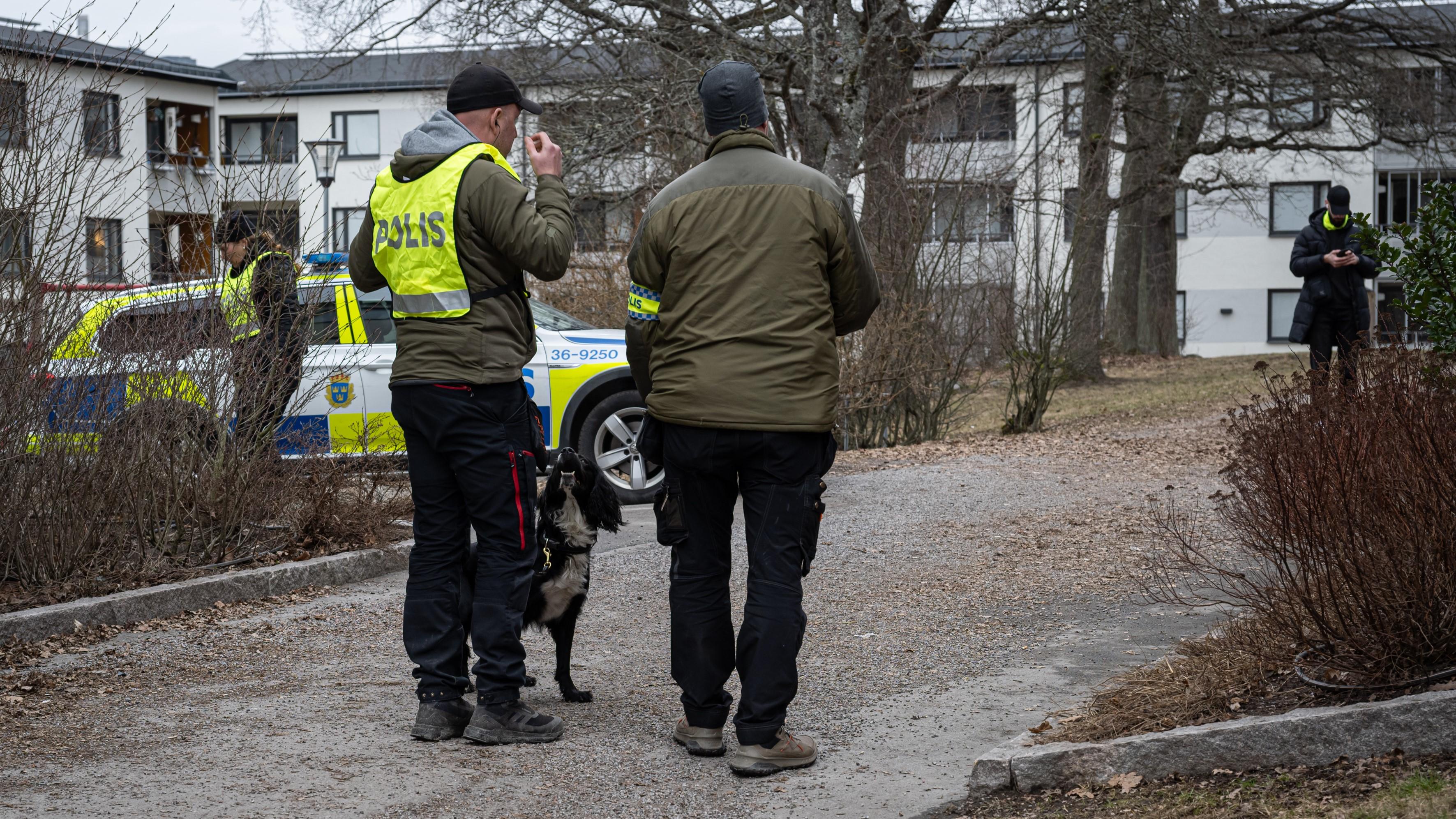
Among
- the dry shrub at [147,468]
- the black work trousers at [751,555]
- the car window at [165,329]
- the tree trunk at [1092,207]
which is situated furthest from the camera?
the tree trunk at [1092,207]

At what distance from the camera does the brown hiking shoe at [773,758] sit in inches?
166

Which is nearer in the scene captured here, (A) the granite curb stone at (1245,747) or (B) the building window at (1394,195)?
(A) the granite curb stone at (1245,747)

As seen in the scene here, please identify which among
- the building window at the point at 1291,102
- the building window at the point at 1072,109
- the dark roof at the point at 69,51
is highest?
the building window at the point at 1291,102

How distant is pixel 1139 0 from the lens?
48.2ft

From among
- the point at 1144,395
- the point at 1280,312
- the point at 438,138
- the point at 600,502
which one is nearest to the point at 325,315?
the point at 600,502

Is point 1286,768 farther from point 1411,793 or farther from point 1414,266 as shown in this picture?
point 1414,266

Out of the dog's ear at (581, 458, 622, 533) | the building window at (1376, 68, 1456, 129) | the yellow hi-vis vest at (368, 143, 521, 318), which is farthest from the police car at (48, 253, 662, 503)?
the building window at (1376, 68, 1456, 129)

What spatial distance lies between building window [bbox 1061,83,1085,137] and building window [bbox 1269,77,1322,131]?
8.48 feet

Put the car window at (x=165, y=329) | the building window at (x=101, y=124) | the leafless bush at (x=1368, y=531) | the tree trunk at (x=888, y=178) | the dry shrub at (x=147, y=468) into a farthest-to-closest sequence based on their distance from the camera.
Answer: the tree trunk at (x=888, y=178), the car window at (x=165, y=329), the building window at (x=101, y=124), the dry shrub at (x=147, y=468), the leafless bush at (x=1368, y=531)

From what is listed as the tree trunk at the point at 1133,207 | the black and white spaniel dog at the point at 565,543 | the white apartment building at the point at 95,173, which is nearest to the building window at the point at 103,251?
Answer: the white apartment building at the point at 95,173

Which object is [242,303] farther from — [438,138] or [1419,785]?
[1419,785]

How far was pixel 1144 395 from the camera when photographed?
21.4m

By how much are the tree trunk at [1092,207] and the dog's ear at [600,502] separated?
33.1ft

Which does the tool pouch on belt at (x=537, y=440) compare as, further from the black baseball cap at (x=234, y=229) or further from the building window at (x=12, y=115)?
the black baseball cap at (x=234, y=229)
